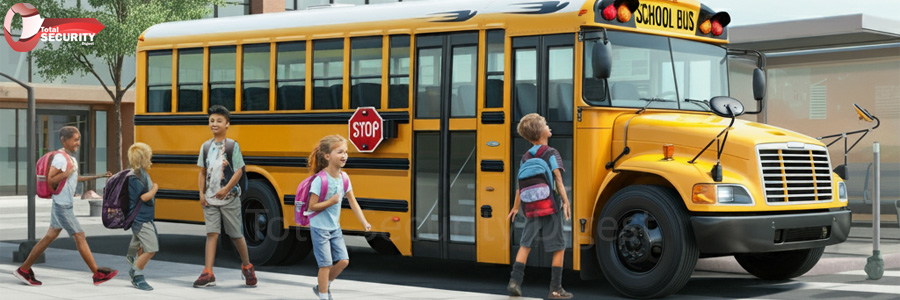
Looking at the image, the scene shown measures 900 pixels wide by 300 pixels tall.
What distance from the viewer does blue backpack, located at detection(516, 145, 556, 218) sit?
9.10 meters

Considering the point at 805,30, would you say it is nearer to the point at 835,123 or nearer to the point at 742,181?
the point at 835,123

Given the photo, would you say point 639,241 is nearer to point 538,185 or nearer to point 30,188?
point 538,185

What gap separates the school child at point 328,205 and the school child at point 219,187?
69.6 inches

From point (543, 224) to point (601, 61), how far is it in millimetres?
1369

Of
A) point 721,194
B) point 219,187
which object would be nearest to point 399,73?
point 219,187

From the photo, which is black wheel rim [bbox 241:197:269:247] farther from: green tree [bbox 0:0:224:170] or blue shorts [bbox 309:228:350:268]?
green tree [bbox 0:0:224:170]

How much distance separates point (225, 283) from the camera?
33.6 ft

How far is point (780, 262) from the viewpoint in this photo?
10.8m

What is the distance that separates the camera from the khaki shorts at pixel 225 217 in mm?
9930

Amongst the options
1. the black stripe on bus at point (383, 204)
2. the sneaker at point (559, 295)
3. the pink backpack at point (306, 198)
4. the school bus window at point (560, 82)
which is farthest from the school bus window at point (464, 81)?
the pink backpack at point (306, 198)

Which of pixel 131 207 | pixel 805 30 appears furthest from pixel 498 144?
pixel 805 30

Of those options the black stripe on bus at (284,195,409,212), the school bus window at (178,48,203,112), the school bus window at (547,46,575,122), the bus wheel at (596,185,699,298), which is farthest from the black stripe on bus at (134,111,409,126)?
the bus wheel at (596,185,699,298)

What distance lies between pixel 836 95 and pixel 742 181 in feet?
26.0

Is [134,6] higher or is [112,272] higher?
[134,6]
